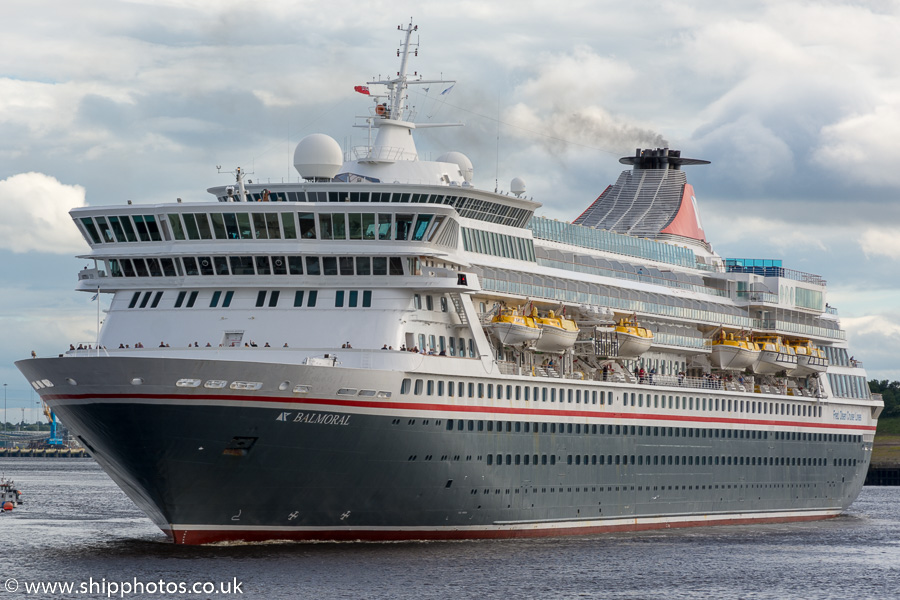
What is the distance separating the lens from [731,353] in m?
62.5

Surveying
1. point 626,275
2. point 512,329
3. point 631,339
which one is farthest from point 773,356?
point 512,329

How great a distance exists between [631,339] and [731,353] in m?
9.94

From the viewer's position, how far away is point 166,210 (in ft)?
147

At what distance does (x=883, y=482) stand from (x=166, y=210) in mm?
101434

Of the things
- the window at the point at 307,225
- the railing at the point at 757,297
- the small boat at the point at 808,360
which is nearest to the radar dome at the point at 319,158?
the window at the point at 307,225

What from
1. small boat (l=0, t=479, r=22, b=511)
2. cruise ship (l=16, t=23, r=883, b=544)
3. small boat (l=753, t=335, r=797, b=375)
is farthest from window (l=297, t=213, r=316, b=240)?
small boat (l=0, t=479, r=22, b=511)

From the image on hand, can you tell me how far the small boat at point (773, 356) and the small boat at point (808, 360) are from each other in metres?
0.40

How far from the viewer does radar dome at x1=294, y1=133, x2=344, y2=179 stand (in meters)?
48.0

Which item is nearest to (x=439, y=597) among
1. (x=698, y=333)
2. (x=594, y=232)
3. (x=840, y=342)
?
(x=594, y=232)

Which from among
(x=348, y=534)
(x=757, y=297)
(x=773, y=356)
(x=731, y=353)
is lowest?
(x=348, y=534)

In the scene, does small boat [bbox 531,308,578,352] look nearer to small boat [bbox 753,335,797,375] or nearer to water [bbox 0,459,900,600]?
water [bbox 0,459,900,600]

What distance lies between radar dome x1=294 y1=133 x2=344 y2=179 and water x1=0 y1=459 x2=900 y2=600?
13.3m

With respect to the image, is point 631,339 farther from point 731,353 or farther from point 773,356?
point 773,356

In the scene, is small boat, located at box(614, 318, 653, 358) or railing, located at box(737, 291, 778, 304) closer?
small boat, located at box(614, 318, 653, 358)
